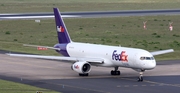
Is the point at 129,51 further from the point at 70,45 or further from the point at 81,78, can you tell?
the point at 70,45

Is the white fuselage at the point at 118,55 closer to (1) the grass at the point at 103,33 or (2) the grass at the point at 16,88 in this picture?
(2) the grass at the point at 16,88

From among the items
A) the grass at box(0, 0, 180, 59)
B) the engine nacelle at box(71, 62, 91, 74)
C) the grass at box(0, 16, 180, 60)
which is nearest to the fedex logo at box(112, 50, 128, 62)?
the engine nacelle at box(71, 62, 91, 74)

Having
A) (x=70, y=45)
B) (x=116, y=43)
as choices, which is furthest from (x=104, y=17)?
(x=70, y=45)

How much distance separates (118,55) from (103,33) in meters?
44.4

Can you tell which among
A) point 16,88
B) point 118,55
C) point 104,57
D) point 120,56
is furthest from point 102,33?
point 16,88

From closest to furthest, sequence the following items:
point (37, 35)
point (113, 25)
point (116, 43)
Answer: point (116, 43), point (37, 35), point (113, 25)

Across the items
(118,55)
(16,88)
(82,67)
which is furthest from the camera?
(82,67)

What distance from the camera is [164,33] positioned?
9344cm

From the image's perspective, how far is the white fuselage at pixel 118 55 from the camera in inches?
1902

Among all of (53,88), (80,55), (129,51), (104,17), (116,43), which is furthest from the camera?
(104,17)

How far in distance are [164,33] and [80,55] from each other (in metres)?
41.0

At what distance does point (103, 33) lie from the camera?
309ft

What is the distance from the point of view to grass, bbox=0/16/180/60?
257ft

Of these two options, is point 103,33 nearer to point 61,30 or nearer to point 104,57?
point 61,30
